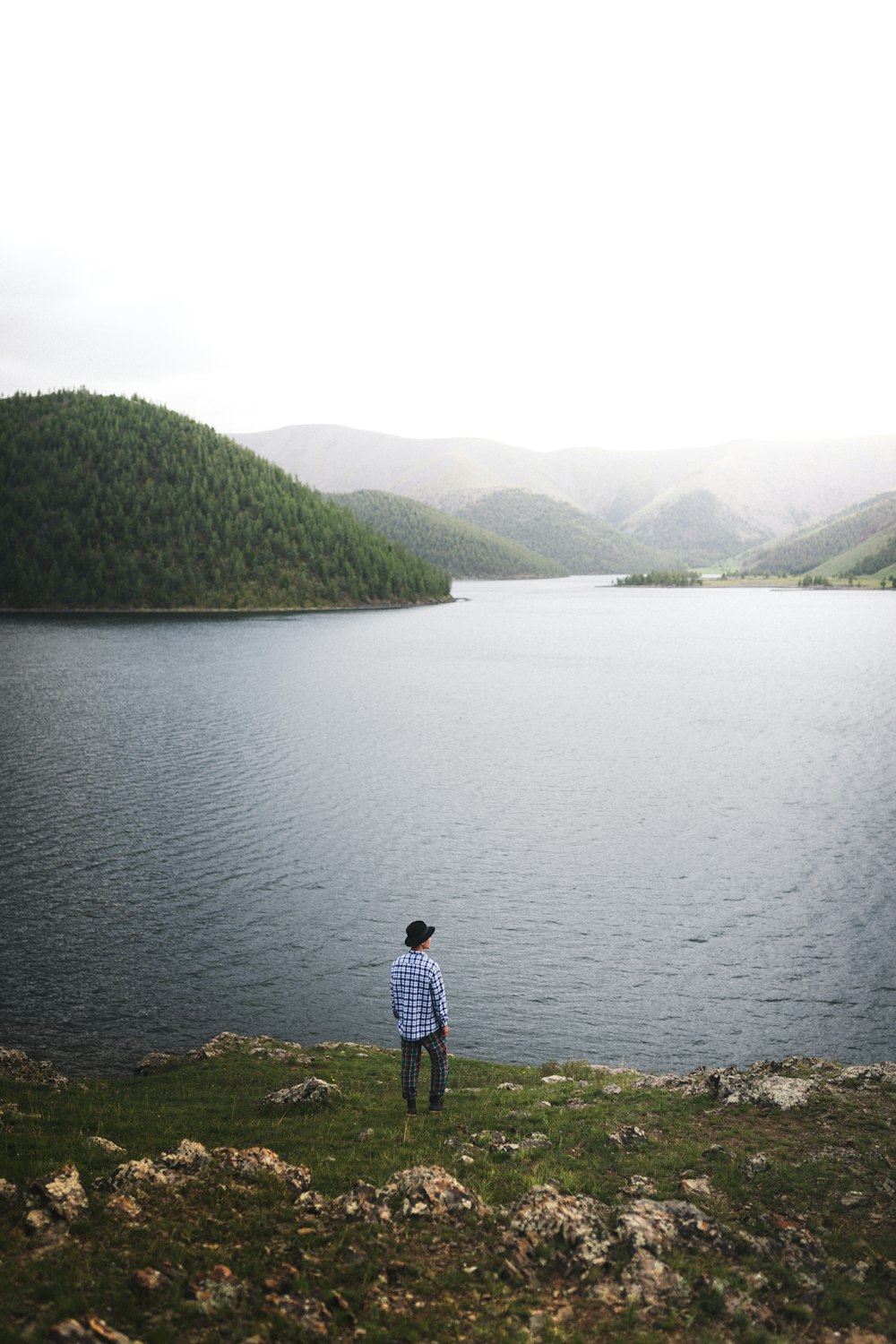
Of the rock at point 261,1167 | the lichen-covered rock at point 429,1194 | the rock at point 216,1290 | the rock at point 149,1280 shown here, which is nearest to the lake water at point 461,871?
the rock at point 261,1167

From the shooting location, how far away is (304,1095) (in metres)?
17.0

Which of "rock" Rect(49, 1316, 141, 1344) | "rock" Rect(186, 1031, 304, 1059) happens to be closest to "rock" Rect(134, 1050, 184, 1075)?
"rock" Rect(186, 1031, 304, 1059)

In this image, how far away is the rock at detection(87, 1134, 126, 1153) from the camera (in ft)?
44.2

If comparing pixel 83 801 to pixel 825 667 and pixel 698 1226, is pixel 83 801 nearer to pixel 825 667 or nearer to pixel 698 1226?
pixel 698 1226

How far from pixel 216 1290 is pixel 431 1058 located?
760cm

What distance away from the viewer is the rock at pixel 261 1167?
489 inches

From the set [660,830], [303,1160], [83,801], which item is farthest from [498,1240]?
[83,801]

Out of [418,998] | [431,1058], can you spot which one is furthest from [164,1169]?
[431,1058]

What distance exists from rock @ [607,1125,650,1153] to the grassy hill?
50 millimetres

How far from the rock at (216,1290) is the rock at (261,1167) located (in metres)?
2.60

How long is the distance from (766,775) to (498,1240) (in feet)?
149

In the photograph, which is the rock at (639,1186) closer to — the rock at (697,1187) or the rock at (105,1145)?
the rock at (697,1187)

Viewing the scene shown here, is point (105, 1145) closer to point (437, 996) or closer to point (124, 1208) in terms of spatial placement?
point (124, 1208)

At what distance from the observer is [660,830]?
4147 cm
